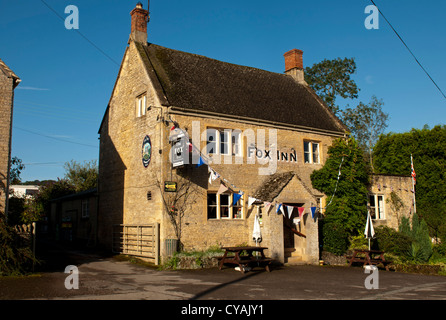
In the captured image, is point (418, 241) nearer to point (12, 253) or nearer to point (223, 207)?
point (223, 207)

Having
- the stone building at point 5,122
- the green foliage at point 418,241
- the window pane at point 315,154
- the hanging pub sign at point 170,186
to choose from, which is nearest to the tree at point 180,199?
the hanging pub sign at point 170,186

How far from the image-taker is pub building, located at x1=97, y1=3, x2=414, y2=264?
54.9 ft

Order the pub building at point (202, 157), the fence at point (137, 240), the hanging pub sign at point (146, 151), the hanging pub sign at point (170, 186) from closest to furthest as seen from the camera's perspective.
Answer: the hanging pub sign at point (170, 186)
the fence at point (137, 240)
the pub building at point (202, 157)
the hanging pub sign at point (146, 151)

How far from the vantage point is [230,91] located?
2025 centimetres

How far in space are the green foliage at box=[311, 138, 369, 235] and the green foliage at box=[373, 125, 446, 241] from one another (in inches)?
241

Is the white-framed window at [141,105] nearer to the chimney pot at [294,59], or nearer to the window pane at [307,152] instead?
the window pane at [307,152]

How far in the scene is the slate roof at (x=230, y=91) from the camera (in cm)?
1822

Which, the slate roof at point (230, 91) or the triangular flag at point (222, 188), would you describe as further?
the slate roof at point (230, 91)

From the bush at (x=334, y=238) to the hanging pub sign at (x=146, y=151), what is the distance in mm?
9260

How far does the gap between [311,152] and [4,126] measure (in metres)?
14.9

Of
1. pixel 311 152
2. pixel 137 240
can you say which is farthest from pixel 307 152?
pixel 137 240

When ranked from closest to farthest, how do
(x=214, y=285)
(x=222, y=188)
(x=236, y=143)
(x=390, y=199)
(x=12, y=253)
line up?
1. (x=214, y=285)
2. (x=12, y=253)
3. (x=222, y=188)
4. (x=236, y=143)
5. (x=390, y=199)
